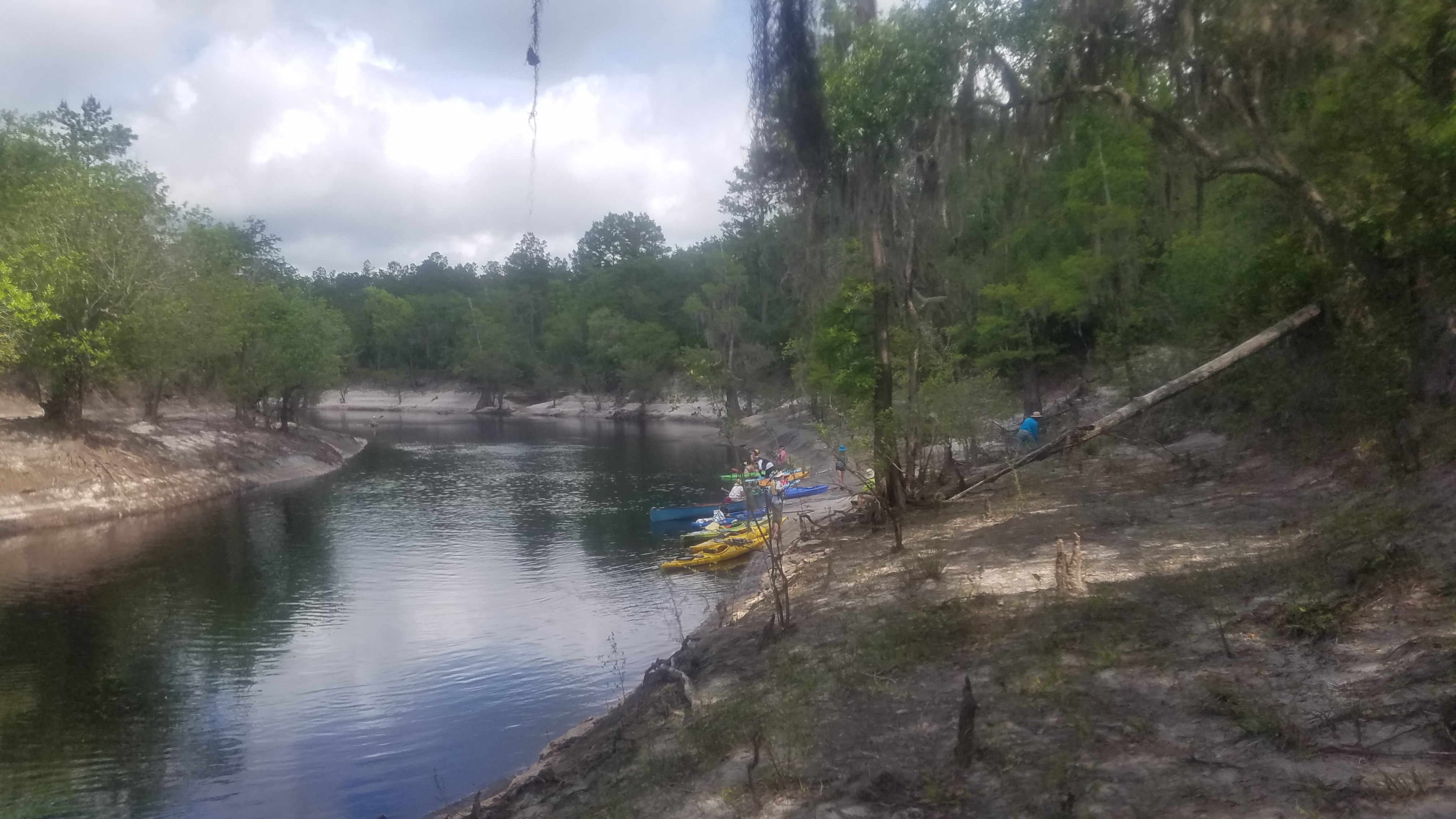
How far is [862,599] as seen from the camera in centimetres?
1245

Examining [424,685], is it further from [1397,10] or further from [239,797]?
[1397,10]

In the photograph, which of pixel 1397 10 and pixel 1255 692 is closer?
pixel 1255 692

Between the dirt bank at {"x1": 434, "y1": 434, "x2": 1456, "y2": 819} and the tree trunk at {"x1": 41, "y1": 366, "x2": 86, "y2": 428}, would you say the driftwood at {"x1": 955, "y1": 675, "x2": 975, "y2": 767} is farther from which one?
the tree trunk at {"x1": 41, "y1": 366, "x2": 86, "y2": 428}

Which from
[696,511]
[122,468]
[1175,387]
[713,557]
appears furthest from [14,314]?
[1175,387]

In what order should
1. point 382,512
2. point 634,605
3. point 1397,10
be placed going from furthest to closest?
point 382,512 < point 634,605 < point 1397,10

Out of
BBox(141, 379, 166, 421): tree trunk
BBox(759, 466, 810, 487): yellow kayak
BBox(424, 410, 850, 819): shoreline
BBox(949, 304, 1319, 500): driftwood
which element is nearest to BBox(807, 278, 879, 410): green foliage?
BBox(759, 466, 810, 487): yellow kayak

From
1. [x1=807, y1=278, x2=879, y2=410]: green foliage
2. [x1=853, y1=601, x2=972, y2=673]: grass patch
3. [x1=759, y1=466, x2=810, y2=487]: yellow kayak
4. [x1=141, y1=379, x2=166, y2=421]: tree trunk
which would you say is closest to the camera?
[x1=853, y1=601, x2=972, y2=673]: grass patch

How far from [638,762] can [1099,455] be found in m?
14.3

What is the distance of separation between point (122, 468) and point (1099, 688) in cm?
3286

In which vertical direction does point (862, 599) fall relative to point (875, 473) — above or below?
below

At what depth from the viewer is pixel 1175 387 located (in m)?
12.5

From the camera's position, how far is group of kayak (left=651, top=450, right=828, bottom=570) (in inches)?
919

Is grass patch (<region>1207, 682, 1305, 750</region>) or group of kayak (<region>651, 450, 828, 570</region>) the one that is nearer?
grass patch (<region>1207, 682, 1305, 750</region>)

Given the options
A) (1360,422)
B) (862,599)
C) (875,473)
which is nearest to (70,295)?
(875,473)
